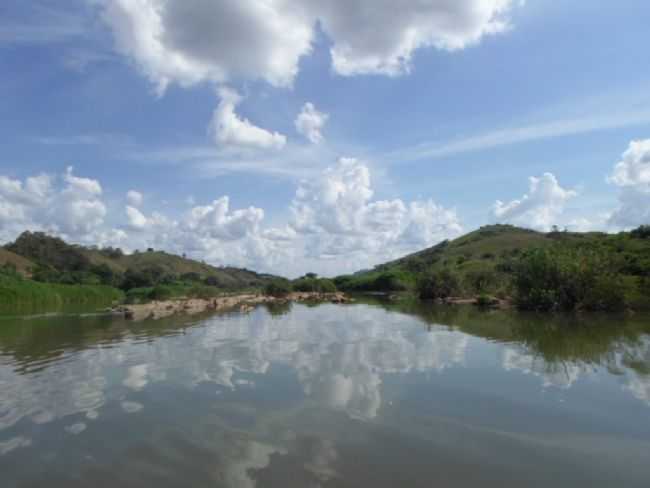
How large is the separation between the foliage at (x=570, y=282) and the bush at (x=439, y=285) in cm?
1916

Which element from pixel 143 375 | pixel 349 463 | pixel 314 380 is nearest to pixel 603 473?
pixel 349 463

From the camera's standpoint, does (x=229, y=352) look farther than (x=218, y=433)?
Yes

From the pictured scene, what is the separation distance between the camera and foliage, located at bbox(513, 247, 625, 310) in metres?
34.4

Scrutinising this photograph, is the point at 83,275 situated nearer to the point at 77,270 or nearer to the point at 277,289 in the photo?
the point at 77,270

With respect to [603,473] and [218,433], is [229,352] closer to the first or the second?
[218,433]

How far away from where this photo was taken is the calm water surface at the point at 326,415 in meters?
6.79

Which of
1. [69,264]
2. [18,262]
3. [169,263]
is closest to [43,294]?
[18,262]

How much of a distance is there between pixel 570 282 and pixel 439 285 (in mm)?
24621

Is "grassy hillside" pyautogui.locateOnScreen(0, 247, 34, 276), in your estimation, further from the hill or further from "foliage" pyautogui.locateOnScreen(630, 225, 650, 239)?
"foliage" pyautogui.locateOnScreen(630, 225, 650, 239)

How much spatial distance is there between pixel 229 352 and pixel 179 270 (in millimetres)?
134352

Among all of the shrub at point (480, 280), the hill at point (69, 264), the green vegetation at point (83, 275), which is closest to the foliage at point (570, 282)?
the shrub at point (480, 280)

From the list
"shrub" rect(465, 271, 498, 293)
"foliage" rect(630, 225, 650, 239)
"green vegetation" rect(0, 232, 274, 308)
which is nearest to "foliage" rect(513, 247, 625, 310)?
"shrub" rect(465, 271, 498, 293)

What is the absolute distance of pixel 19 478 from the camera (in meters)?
6.73

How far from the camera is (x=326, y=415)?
9.39 meters
